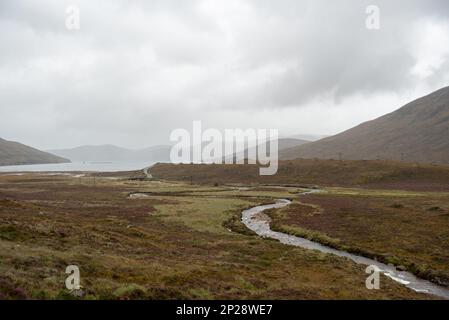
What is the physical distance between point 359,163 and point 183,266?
541 feet

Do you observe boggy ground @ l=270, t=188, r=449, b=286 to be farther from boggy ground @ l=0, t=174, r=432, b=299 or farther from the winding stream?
boggy ground @ l=0, t=174, r=432, b=299

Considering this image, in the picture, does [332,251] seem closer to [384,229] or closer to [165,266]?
[384,229]

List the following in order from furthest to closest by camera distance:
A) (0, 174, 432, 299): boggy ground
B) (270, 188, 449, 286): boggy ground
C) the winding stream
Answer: (270, 188, 449, 286): boggy ground < the winding stream < (0, 174, 432, 299): boggy ground

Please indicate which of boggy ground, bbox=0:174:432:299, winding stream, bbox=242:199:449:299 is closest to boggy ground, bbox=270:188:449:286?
winding stream, bbox=242:199:449:299

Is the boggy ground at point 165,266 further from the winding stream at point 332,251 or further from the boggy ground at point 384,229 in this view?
the boggy ground at point 384,229

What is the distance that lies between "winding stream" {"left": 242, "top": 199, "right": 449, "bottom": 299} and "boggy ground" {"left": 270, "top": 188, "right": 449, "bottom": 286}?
3.76 feet

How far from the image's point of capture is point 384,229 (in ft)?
181

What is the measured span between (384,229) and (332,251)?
1438 centimetres

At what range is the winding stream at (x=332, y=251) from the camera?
3073cm

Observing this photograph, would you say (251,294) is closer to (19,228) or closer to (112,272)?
(112,272)

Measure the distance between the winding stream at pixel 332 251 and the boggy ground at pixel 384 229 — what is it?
1.15m

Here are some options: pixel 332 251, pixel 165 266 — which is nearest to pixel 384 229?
pixel 332 251

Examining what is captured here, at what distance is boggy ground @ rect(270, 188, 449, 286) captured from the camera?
129ft
